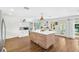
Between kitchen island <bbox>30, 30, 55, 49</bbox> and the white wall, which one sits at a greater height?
Answer: the white wall

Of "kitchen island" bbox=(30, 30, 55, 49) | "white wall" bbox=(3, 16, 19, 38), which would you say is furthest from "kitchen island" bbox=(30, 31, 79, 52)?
"white wall" bbox=(3, 16, 19, 38)

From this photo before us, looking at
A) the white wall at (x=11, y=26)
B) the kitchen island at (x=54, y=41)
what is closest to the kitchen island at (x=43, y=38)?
the kitchen island at (x=54, y=41)

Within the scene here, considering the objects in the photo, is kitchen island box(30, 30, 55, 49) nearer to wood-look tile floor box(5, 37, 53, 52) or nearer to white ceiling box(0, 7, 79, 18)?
wood-look tile floor box(5, 37, 53, 52)

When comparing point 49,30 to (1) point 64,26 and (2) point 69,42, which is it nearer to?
(1) point 64,26

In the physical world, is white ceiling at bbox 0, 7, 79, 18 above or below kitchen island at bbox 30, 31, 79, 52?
above

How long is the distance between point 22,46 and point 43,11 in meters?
0.88

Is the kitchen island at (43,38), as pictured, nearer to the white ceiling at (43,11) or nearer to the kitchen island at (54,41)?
the kitchen island at (54,41)

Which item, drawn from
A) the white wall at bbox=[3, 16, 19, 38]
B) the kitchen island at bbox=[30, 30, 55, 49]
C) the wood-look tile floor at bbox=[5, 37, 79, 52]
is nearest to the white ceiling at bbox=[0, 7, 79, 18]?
the white wall at bbox=[3, 16, 19, 38]

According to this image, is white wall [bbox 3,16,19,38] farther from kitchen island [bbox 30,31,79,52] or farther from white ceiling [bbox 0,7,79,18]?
kitchen island [bbox 30,31,79,52]

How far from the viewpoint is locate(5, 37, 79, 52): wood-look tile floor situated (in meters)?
2.12

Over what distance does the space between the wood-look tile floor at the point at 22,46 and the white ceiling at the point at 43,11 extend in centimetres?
53

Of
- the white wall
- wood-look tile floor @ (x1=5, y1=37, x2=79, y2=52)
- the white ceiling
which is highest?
the white ceiling

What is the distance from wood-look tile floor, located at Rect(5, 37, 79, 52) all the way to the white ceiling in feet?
1.76
